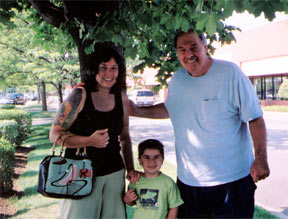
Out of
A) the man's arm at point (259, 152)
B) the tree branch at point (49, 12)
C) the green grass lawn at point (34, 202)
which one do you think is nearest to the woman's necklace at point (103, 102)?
the man's arm at point (259, 152)

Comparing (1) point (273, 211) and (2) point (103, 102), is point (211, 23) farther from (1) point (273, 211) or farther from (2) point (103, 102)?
(1) point (273, 211)

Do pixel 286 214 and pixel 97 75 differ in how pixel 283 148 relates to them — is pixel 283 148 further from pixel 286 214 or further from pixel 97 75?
pixel 97 75

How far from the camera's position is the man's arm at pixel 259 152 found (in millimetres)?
2023

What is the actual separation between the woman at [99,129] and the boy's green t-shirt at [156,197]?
0.62 ft

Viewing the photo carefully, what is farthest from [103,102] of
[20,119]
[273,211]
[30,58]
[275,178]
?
[30,58]

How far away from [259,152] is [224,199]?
1.54ft

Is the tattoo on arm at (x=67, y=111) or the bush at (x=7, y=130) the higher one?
the tattoo on arm at (x=67, y=111)

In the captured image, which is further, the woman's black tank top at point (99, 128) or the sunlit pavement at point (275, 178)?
the sunlit pavement at point (275, 178)

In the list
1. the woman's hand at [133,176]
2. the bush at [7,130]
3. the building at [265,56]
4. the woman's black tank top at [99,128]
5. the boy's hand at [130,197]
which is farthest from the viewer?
the building at [265,56]

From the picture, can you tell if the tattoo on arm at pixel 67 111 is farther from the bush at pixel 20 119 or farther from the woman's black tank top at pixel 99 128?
the bush at pixel 20 119

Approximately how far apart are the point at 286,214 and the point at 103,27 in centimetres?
411

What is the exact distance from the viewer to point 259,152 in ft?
6.79

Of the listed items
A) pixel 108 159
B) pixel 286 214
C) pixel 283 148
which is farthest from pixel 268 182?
pixel 108 159

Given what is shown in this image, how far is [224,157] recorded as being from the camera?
2.16 m
